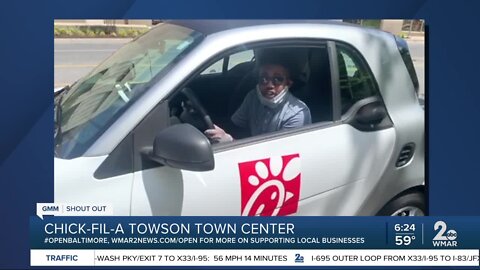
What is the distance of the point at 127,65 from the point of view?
2922 mm

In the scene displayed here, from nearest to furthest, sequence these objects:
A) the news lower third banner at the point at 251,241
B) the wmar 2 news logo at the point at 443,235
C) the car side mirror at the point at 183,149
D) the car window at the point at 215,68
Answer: the car side mirror at the point at 183,149
the car window at the point at 215,68
the news lower third banner at the point at 251,241
the wmar 2 news logo at the point at 443,235

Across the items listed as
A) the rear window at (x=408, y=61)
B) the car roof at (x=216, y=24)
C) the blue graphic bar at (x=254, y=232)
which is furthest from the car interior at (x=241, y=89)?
the blue graphic bar at (x=254, y=232)

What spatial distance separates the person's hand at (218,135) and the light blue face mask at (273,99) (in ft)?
0.80

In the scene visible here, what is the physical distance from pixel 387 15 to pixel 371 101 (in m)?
0.42

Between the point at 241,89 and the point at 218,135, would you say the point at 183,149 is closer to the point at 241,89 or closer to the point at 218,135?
the point at 218,135

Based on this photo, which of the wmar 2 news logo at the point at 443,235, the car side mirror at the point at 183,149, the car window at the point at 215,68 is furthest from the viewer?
the wmar 2 news logo at the point at 443,235

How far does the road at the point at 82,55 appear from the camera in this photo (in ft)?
9.39

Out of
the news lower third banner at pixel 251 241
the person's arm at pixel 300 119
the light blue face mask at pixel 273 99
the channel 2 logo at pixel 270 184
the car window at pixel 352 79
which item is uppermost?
the car window at pixel 352 79

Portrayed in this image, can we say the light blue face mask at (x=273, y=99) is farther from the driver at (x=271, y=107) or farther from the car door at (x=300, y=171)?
Answer: the car door at (x=300, y=171)

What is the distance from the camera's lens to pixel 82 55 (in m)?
2.81

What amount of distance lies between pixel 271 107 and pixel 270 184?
37 cm

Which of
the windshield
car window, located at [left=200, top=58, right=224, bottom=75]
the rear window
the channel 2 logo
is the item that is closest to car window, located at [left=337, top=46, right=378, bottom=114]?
the rear window

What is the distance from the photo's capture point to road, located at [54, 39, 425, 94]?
2861mm

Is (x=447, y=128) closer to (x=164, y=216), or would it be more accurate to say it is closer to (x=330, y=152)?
(x=330, y=152)
